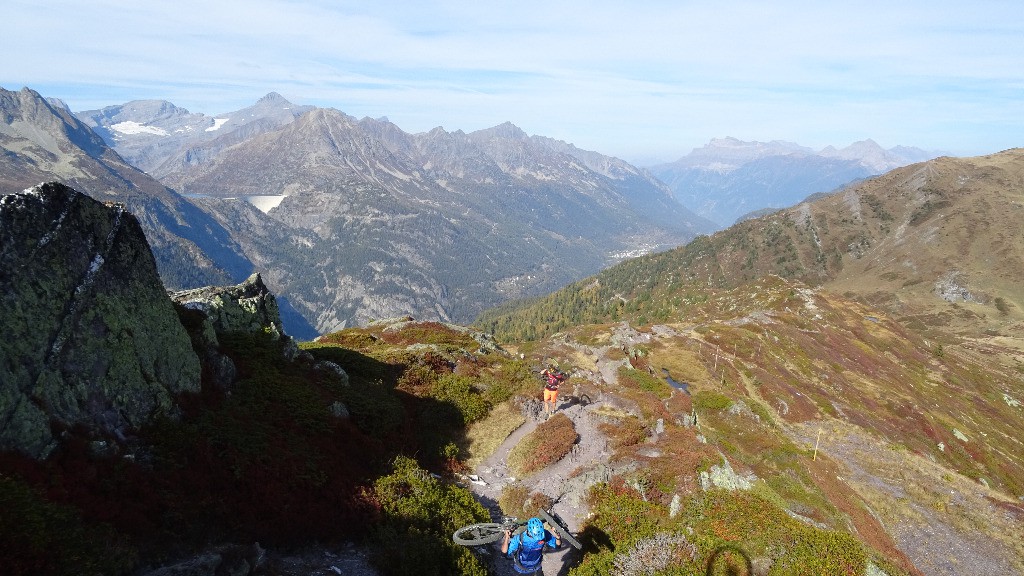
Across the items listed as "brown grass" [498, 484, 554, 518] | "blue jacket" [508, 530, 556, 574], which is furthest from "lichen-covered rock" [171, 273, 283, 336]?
"blue jacket" [508, 530, 556, 574]

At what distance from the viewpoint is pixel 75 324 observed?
15414mm

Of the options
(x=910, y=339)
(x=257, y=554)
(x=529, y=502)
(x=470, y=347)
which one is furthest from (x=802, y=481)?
(x=910, y=339)

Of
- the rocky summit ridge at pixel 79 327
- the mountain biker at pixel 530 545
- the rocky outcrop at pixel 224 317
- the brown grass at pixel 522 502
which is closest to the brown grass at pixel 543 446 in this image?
the brown grass at pixel 522 502

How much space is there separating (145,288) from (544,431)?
22.6m

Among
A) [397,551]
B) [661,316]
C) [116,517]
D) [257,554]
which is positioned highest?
[116,517]

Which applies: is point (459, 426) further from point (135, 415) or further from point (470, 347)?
point (470, 347)

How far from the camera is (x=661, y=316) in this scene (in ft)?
558

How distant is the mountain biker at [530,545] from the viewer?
1409cm

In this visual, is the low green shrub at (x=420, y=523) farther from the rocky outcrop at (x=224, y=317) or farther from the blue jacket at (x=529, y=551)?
the rocky outcrop at (x=224, y=317)

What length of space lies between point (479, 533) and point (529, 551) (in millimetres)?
2533

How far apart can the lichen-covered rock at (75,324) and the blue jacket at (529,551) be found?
14083 millimetres

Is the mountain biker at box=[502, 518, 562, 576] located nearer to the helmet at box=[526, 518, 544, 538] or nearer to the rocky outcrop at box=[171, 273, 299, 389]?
the helmet at box=[526, 518, 544, 538]

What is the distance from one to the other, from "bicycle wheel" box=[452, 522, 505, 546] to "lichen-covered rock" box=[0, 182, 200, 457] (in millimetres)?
12120

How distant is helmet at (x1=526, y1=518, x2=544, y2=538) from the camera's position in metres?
14.4
